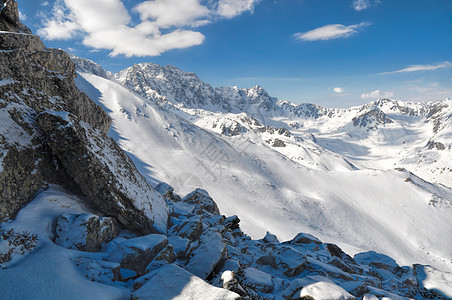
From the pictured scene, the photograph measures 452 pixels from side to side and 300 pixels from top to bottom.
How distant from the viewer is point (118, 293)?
5.29 metres

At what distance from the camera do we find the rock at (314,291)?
19.1ft

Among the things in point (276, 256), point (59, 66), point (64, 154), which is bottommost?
point (276, 256)

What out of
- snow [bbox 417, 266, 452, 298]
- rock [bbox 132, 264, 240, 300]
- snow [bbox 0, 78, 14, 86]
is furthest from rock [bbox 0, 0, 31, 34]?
snow [bbox 417, 266, 452, 298]

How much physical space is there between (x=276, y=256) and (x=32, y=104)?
11556 millimetres

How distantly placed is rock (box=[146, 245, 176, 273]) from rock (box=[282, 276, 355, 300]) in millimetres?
3452

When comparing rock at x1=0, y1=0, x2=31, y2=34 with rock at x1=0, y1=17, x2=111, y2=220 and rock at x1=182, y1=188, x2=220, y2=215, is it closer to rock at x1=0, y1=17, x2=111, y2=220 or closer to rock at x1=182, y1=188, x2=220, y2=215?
rock at x1=0, y1=17, x2=111, y2=220

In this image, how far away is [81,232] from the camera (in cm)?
684

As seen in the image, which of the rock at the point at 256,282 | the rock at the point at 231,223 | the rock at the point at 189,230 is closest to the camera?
the rock at the point at 256,282

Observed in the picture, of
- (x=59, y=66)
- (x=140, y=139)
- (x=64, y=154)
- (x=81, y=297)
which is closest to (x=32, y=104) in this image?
(x=64, y=154)

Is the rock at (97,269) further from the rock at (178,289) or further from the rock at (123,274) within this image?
the rock at (178,289)

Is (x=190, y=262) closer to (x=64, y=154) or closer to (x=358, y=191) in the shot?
(x=64, y=154)

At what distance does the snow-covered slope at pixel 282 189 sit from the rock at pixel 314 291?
22.1m

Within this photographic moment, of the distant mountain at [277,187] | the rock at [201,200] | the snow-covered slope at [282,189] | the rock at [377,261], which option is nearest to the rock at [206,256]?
the rock at [201,200]

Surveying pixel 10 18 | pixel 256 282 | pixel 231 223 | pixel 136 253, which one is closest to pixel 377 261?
pixel 231 223
